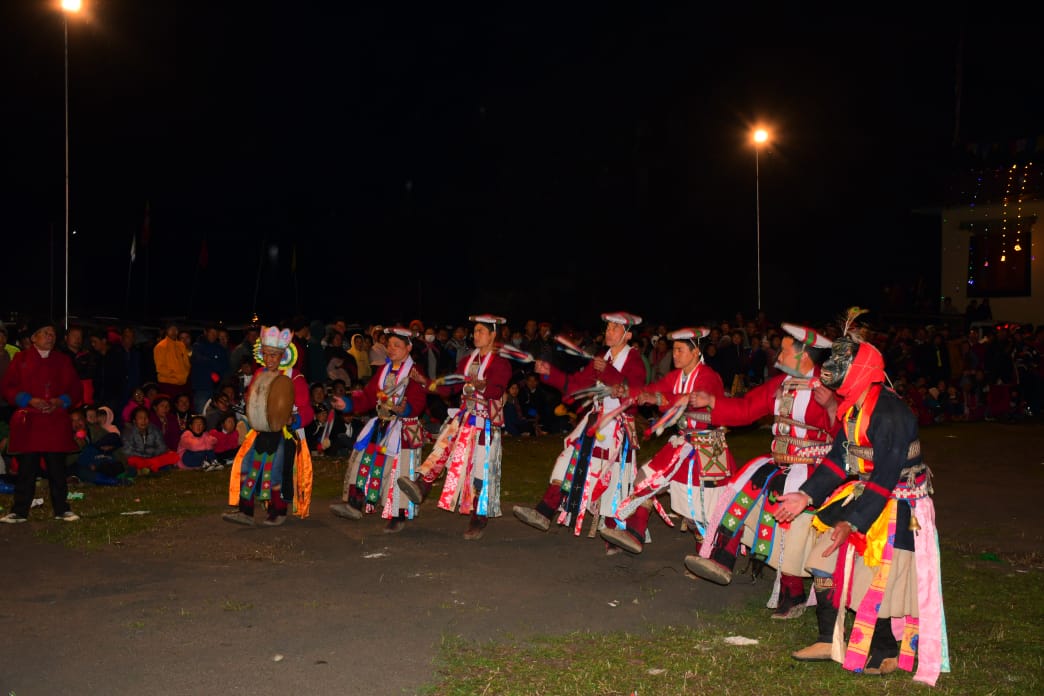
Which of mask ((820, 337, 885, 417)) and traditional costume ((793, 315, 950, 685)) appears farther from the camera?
mask ((820, 337, 885, 417))

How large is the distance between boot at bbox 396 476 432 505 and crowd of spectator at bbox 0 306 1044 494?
1.11 metres

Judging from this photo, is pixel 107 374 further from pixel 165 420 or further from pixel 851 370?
pixel 851 370

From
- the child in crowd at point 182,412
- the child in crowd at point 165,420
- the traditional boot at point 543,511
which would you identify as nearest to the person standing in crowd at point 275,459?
the traditional boot at point 543,511

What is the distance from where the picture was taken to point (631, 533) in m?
7.88

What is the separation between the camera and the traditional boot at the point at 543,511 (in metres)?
8.26

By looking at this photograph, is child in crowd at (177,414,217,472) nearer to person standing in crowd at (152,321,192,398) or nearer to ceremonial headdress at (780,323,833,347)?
person standing in crowd at (152,321,192,398)

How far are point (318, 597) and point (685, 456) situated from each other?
2.77 metres

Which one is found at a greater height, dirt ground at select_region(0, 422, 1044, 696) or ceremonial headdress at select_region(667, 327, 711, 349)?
ceremonial headdress at select_region(667, 327, 711, 349)

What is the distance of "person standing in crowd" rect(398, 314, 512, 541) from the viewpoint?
8859 millimetres

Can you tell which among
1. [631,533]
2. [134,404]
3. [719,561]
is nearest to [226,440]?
[134,404]

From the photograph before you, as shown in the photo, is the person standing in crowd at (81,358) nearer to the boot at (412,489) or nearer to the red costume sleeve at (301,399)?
the red costume sleeve at (301,399)

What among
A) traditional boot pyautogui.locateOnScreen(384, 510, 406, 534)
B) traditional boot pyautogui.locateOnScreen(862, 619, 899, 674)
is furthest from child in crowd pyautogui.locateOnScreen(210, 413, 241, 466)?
traditional boot pyautogui.locateOnScreen(862, 619, 899, 674)

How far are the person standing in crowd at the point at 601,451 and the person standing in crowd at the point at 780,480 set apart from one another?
60.0 inches

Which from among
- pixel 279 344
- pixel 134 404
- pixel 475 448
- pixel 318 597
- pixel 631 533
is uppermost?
pixel 279 344
